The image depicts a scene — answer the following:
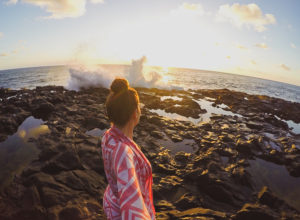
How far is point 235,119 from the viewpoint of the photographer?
16344mm

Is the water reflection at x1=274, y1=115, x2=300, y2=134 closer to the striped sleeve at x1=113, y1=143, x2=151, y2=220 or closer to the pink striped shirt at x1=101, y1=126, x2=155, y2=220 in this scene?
the pink striped shirt at x1=101, y1=126, x2=155, y2=220

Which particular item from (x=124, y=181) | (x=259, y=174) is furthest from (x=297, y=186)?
(x=124, y=181)

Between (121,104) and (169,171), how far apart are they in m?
6.51

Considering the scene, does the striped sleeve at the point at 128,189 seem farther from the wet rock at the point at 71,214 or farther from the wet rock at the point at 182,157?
the wet rock at the point at 182,157

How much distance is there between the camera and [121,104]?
1604mm

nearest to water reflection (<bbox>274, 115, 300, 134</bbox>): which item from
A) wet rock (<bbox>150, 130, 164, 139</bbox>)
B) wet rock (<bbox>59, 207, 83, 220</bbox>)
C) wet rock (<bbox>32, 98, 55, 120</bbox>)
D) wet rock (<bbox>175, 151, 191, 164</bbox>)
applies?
wet rock (<bbox>175, 151, 191, 164</bbox>)

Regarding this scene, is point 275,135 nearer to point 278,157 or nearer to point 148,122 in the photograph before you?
point 278,157

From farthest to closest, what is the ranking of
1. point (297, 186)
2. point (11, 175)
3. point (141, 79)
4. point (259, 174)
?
point (141, 79), point (259, 174), point (297, 186), point (11, 175)

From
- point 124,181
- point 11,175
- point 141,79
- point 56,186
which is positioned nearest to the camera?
point 124,181

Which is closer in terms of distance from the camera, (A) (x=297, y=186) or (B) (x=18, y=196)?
(B) (x=18, y=196)

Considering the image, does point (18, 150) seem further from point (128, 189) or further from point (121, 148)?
point (128, 189)

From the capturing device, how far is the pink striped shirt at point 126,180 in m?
1.05

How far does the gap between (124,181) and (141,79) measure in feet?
103

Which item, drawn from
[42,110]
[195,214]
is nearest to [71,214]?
[195,214]
